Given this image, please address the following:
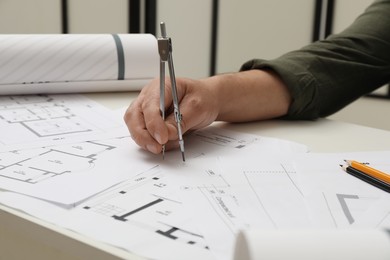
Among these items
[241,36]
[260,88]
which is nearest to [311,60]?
[260,88]

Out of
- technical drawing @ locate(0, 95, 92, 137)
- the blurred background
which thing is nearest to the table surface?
technical drawing @ locate(0, 95, 92, 137)

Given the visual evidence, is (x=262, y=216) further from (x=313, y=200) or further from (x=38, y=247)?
(x=38, y=247)

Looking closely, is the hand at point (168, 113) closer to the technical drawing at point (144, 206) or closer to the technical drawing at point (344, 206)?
the technical drawing at point (144, 206)

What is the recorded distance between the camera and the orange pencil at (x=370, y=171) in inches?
20.9

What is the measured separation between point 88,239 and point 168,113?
0.97 ft

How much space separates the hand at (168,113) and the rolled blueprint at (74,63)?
0.94ft

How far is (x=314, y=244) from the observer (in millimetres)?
283

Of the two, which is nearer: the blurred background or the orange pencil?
the orange pencil

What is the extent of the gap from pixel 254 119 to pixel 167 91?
19 centimetres

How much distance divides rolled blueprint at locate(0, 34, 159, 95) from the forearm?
26cm

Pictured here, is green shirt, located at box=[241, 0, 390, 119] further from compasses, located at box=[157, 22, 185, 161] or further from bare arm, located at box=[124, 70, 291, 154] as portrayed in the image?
compasses, located at box=[157, 22, 185, 161]

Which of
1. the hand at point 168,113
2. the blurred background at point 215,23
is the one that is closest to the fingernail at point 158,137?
the hand at point 168,113

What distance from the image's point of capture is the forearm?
0.76 meters

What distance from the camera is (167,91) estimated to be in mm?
666
